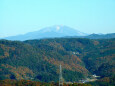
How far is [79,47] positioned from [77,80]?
1367 inches

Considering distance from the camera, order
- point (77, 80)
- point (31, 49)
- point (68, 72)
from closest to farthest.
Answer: point (77, 80)
point (68, 72)
point (31, 49)

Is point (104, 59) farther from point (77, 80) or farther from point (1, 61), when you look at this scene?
point (1, 61)

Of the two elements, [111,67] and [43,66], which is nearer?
[111,67]

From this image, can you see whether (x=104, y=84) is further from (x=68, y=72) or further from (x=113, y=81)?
(x=68, y=72)

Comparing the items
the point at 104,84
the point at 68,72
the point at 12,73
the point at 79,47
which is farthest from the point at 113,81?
the point at 79,47

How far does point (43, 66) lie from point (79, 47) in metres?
28.3

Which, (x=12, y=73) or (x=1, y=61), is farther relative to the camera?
(x=1, y=61)

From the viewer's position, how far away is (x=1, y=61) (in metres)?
54.0

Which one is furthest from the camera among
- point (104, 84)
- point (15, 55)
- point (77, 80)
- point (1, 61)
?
point (15, 55)

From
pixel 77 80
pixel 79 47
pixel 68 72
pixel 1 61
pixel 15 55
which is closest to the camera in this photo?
pixel 77 80

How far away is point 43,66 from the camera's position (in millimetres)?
55000

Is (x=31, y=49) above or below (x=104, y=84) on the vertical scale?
above

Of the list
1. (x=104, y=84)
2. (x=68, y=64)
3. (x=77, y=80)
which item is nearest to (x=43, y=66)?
(x=68, y=64)

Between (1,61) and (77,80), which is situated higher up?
(1,61)
